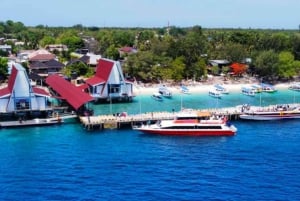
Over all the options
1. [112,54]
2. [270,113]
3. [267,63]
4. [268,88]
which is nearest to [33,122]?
[270,113]

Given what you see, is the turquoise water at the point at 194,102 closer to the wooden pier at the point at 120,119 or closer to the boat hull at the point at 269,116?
the wooden pier at the point at 120,119

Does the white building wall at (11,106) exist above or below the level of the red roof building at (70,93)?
below

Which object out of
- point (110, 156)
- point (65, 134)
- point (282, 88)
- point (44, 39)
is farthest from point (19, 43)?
point (110, 156)

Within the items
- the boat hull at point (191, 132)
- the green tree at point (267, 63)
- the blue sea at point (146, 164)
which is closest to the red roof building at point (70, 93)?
the blue sea at point (146, 164)

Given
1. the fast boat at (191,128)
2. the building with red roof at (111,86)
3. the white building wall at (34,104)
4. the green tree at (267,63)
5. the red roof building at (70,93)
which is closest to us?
the fast boat at (191,128)

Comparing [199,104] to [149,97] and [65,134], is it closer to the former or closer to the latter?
[149,97]

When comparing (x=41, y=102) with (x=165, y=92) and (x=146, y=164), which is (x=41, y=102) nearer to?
(x=146, y=164)

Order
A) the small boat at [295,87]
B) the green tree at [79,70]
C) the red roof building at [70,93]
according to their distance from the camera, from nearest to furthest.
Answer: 1. the red roof building at [70,93]
2. the small boat at [295,87]
3. the green tree at [79,70]
